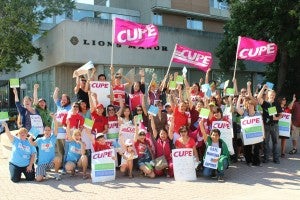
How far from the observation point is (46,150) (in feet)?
30.2

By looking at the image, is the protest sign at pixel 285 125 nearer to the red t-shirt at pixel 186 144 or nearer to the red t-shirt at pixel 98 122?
the red t-shirt at pixel 186 144

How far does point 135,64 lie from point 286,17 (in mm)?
7978

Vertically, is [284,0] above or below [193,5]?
below

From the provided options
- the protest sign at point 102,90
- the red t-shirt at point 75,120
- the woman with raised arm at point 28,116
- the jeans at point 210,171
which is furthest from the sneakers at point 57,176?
the jeans at point 210,171

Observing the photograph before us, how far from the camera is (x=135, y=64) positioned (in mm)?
22016

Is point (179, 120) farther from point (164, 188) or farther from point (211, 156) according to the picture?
point (164, 188)

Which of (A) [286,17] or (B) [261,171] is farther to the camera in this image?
(A) [286,17]

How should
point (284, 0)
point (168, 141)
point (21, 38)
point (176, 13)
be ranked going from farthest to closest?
point (176, 13), point (21, 38), point (284, 0), point (168, 141)

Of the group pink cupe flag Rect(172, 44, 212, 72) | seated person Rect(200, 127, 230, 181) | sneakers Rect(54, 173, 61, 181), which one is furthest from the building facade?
seated person Rect(200, 127, 230, 181)

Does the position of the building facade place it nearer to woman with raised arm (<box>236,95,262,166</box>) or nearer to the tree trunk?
the tree trunk

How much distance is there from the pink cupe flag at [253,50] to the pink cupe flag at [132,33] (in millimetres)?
2726

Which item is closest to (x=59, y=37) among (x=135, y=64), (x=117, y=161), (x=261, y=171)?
(x=135, y=64)

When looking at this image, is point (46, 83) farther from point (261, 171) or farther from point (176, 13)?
point (261, 171)

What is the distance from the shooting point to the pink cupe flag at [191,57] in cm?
1299
